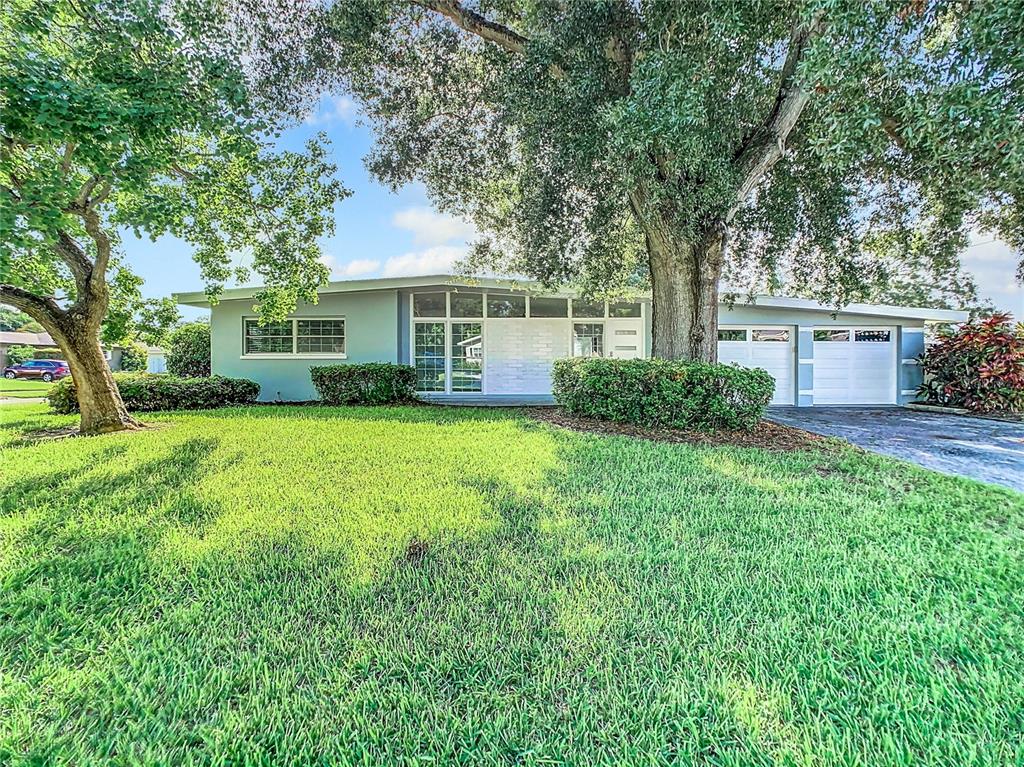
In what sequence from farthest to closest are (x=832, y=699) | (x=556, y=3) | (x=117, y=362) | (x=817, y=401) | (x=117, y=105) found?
(x=117, y=362) → (x=817, y=401) → (x=556, y=3) → (x=117, y=105) → (x=832, y=699)

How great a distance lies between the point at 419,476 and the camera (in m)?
4.54

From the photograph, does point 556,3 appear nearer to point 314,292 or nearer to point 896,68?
point 896,68

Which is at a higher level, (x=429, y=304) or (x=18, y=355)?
(x=429, y=304)

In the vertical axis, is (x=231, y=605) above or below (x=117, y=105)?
below

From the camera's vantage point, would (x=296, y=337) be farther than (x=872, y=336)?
No

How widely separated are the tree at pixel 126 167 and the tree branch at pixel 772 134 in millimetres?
6451

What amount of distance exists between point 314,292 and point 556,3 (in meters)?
5.90

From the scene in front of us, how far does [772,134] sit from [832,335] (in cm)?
800

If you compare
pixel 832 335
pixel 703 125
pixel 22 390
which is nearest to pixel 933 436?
pixel 832 335

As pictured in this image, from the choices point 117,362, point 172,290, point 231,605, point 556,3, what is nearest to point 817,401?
point 556,3

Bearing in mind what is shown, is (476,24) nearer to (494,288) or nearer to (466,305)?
(494,288)

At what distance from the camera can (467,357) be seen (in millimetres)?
11734

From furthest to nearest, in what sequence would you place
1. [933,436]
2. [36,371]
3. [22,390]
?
[36,371] < [22,390] < [933,436]

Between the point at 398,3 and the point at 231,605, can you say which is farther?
the point at 398,3
